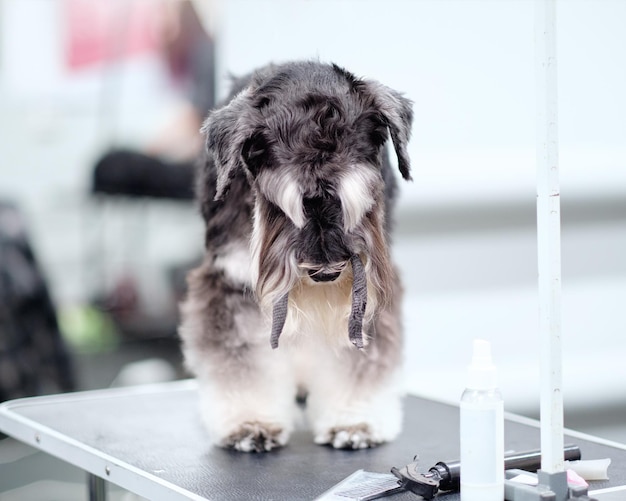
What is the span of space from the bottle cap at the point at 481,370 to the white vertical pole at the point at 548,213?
0.08m

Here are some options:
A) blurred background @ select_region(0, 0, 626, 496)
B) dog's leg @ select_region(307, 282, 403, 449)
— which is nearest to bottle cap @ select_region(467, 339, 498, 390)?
dog's leg @ select_region(307, 282, 403, 449)

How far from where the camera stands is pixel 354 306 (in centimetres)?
133

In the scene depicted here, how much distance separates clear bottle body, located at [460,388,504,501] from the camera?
1.15 meters

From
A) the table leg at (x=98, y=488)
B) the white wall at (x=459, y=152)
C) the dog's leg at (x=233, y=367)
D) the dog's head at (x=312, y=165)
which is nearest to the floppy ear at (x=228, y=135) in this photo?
the dog's head at (x=312, y=165)

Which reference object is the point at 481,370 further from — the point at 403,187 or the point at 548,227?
the point at 403,187

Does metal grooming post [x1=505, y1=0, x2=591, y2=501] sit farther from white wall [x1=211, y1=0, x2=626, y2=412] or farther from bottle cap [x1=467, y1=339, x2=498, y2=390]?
white wall [x1=211, y1=0, x2=626, y2=412]

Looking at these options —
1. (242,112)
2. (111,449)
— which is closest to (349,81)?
(242,112)

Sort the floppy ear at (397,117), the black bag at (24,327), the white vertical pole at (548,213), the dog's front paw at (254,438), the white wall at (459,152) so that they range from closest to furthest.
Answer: the white vertical pole at (548,213) → the floppy ear at (397,117) → the dog's front paw at (254,438) → the black bag at (24,327) → the white wall at (459,152)

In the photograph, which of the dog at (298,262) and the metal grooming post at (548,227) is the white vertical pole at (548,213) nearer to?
the metal grooming post at (548,227)

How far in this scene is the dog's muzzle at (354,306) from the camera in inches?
51.7

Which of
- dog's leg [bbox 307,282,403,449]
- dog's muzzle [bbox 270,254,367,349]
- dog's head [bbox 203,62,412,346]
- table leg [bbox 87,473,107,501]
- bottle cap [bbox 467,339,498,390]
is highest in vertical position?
dog's head [bbox 203,62,412,346]

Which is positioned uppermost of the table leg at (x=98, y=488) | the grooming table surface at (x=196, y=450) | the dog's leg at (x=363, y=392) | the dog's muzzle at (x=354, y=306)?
the dog's muzzle at (x=354, y=306)

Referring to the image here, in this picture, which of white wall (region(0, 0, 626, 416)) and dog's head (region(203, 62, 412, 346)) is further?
white wall (region(0, 0, 626, 416))

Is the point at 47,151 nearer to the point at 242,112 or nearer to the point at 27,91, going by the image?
the point at 27,91
